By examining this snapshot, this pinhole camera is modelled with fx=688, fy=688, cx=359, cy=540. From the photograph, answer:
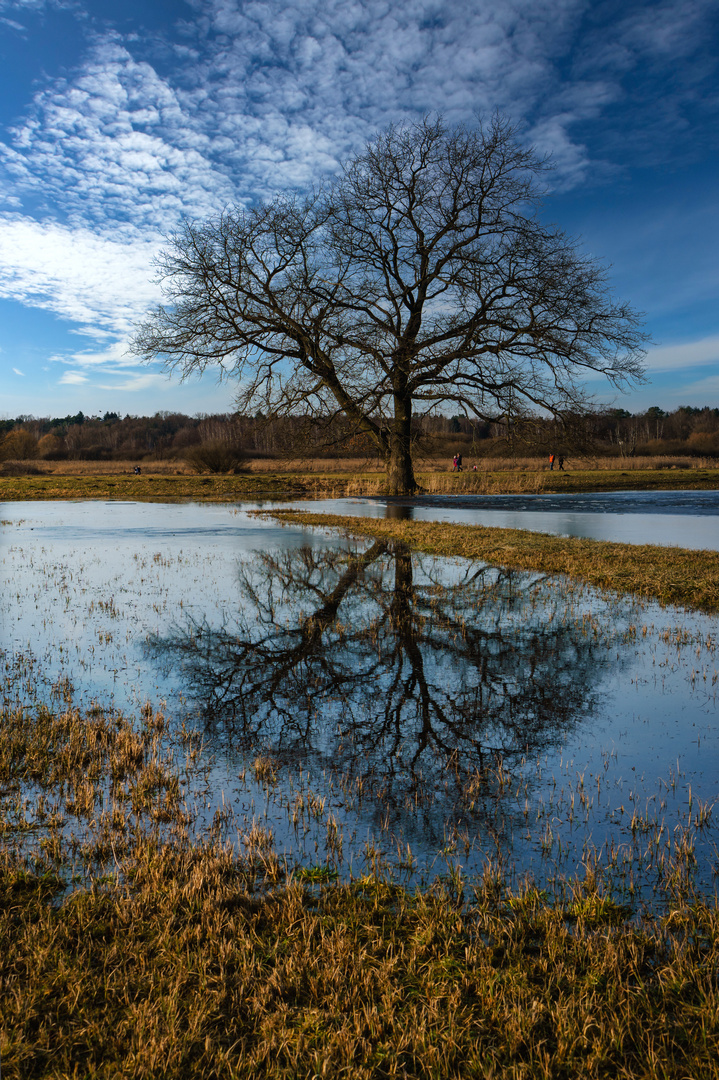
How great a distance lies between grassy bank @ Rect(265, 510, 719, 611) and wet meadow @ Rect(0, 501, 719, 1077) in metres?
2.51

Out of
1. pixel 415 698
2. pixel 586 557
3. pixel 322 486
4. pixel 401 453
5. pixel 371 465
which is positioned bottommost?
pixel 415 698

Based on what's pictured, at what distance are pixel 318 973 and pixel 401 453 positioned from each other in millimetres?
29780

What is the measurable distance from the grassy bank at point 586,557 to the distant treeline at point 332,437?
30.8ft

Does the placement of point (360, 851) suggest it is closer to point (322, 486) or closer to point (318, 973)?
point (318, 973)

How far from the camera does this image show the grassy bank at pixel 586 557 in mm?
11469

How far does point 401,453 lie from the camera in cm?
3206

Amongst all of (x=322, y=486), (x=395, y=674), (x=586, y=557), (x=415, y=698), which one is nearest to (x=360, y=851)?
(x=415, y=698)

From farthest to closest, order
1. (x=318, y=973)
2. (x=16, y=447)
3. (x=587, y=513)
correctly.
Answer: (x=16, y=447) → (x=587, y=513) → (x=318, y=973)

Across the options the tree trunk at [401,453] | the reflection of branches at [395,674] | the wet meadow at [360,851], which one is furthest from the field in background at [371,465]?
the wet meadow at [360,851]

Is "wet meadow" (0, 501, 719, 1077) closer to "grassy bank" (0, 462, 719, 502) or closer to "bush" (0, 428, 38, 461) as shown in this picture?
"grassy bank" (0, 462, 719, 502)

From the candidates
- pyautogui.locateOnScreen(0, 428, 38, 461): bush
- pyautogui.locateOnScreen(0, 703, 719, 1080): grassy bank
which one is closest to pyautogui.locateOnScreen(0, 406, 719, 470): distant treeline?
pyautogui.locateOnScreen(0, 428, 38, 461): bush

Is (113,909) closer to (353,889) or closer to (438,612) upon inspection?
(353,889)

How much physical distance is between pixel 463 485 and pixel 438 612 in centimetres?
2809

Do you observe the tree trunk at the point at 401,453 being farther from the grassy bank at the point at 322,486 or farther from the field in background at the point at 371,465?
the field in background at the point at 371,465
